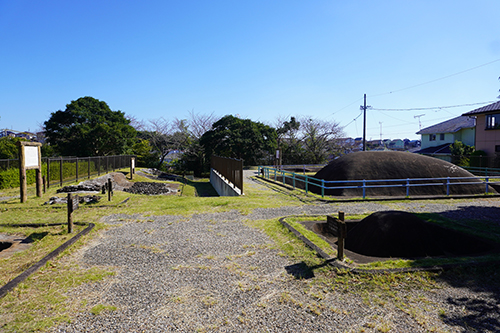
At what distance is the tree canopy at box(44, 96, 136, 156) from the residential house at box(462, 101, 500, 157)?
118 ft

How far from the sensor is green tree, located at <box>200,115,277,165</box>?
3350 cm

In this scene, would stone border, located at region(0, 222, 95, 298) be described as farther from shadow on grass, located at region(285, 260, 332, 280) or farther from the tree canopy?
the tree canopy

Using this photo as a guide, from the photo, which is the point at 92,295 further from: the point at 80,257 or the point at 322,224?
the point at 322,224

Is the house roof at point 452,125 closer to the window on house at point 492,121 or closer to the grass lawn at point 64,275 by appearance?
the window on house at point 492,121

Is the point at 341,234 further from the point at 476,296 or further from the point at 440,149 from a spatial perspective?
the point at 440,149

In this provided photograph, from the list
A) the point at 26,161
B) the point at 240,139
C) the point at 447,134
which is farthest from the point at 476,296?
the point at 447,134

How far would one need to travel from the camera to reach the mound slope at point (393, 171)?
50.6 feet

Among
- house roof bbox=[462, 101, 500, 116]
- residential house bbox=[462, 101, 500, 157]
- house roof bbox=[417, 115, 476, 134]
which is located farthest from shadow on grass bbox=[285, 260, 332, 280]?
house roof bbox=[417, 115, 476, 134]

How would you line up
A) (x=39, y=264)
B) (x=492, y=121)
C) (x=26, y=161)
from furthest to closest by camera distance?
(x=492, y=121)
(x=26, y=161)
(x=39, y=264)

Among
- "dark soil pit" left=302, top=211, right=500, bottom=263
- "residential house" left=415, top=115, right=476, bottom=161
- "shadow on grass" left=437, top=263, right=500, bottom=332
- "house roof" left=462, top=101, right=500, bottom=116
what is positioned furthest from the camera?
"residential house" left=415, top=115, right=476, bottom=161

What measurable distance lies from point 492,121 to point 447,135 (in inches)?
469

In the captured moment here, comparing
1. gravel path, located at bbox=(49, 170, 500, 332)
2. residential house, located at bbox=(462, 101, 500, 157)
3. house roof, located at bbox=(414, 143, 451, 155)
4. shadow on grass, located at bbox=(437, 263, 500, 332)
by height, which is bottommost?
gravel path, located at bbox=(49, 170, 500, 332)

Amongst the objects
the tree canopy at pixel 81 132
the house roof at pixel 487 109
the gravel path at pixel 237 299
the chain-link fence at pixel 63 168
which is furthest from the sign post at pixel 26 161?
the house roof at pixel 487 109

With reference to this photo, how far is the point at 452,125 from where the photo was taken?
140ft
